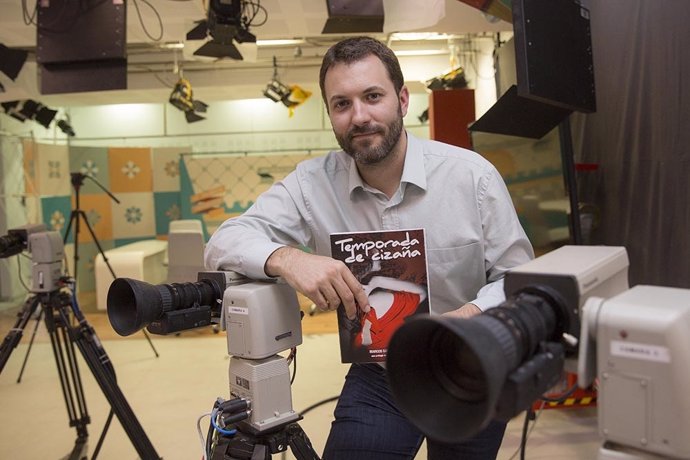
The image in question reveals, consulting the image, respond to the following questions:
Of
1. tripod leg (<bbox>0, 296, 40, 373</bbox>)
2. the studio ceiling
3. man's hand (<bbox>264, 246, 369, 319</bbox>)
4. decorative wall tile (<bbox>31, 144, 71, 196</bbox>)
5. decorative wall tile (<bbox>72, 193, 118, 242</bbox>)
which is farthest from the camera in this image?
decorative wall tile (<bbox>72, 193, 118, 242</bbox>)

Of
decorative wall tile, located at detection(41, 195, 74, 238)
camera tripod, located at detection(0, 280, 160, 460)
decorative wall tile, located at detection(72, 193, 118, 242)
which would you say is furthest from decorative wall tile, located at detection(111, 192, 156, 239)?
camera tripod, located at detection(0, 280, 160, 460)

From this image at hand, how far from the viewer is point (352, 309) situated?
1065 mm

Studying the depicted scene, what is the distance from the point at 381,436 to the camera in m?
1.19

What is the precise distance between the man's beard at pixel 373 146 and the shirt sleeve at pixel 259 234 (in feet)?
0.63

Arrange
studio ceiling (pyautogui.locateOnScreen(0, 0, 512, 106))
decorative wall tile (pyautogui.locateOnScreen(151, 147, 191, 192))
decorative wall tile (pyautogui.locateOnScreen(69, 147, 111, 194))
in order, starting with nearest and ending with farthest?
studio ceiling (pyautogui.locateOnScreen(0, 0, 512, 106)), decorative wall tile (pyautogui.locateOnScreen(69, 147, 111, 194)), decorative wall tile (pyautogui.locateOnScreen(151, 147, 191, 192))

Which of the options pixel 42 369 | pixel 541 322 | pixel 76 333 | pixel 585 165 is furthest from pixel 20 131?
pixel 541 322

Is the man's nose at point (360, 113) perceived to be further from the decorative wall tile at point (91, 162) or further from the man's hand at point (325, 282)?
the decorative wall tile at point (91, 162)

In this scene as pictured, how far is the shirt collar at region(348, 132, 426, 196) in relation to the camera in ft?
4.20

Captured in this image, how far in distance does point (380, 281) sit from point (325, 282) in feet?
0.48

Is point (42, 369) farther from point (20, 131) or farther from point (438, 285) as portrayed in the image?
point (20, 131)

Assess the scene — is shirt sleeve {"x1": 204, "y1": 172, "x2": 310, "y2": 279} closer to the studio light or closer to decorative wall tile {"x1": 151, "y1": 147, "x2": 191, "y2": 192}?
the studio light

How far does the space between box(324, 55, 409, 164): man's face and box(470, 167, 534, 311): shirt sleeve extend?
25cm

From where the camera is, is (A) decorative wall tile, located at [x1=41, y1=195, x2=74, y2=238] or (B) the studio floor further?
(A) decorative wall tile, located at [x1=41, y1=195, x2=74, y2=238]

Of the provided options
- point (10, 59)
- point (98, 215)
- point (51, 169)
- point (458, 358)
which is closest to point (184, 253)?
point (10, 59)
